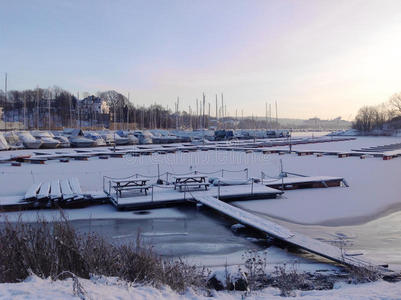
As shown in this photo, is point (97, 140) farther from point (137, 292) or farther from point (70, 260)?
point (137, 292)

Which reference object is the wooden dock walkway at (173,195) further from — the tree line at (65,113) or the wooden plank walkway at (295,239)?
the tree line at (65,113)

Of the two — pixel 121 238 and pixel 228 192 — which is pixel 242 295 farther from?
pixel 228 192

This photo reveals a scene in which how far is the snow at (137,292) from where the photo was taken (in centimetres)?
488

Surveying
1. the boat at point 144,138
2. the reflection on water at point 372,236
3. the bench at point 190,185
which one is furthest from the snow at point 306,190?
the boat at point 144,138

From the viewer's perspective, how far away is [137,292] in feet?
17.7

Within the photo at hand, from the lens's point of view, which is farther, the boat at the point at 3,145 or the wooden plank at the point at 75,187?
the boat at the point at 3,145

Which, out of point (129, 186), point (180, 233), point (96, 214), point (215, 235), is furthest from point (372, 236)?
point (129, 186)

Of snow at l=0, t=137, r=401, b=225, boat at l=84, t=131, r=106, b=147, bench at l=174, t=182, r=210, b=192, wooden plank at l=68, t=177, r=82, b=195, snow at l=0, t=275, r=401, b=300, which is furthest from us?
boat at l=84, t=131, r=106, b=147

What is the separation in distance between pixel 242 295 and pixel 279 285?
1.08 meters

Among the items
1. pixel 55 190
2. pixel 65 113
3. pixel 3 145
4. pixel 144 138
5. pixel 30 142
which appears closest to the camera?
pixel 55 190

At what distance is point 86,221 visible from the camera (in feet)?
39.5

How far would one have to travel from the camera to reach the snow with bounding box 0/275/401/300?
4.88 m

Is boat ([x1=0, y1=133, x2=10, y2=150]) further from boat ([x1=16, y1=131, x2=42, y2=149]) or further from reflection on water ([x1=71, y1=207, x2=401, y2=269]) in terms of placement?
reflection on water ([x1=71, y1=207, x2=401, y2=269])

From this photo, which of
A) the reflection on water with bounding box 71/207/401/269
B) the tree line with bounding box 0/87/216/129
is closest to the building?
the tree line with bounding box 0/87/216/129
